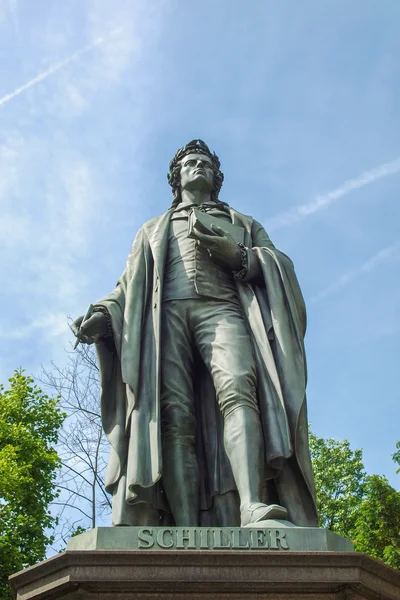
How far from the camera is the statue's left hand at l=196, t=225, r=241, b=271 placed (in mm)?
8125

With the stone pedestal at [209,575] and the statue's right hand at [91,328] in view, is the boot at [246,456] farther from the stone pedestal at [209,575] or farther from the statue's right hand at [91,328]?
the statue's right hand at [91,328]

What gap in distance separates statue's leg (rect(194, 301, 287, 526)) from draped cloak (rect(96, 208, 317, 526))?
133 millimetres

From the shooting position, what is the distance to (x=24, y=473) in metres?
21.9

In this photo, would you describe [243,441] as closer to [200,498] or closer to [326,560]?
[200,498]

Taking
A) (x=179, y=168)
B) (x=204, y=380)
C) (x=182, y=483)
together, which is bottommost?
(x=182, y=483)

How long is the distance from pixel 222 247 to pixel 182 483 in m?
2.31

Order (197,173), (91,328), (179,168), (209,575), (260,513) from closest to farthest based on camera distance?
1. (209,575)
2. (260,513)
3. (91,328)
4. (197,173)
5. (179,168)

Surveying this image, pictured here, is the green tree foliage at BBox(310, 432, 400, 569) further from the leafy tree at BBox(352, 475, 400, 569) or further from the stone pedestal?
the stone pedestal

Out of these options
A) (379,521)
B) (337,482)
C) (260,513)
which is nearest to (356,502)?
(337,482)

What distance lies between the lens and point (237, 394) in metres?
7.17

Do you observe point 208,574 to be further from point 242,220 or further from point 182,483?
point 242,220

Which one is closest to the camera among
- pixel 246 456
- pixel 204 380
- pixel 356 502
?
pixel 246 456

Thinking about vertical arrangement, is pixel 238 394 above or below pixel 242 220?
below

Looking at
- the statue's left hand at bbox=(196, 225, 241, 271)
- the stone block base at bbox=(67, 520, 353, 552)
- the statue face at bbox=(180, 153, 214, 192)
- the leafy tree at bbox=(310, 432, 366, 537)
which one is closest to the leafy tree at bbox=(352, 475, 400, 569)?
the leafy tree at bbox=(310, 432, 366, 537)
